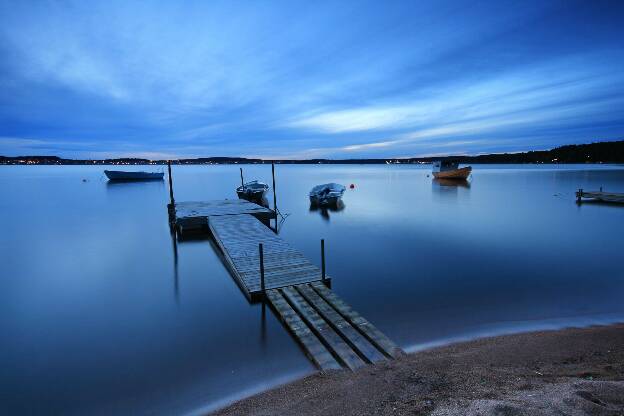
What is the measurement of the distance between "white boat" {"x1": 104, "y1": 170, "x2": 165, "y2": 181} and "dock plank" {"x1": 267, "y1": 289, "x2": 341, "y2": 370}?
8686 cm

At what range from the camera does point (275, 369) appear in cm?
745

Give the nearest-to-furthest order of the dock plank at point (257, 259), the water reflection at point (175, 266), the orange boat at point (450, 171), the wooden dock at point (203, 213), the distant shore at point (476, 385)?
the distant shore at point (476, 385), the dock plank at point (257, 259), the water reflection at point (175, 266), the wooden dock at point (203, 213), the orange boat at point (450, 171)

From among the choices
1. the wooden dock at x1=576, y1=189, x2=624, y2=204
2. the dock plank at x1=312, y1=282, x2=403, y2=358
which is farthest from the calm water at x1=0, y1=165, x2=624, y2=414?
the wooden dock at x1=576, y1=189, x2=624, y2=204

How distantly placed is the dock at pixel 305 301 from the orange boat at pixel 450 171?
62.0 metres

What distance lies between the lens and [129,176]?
86.1m

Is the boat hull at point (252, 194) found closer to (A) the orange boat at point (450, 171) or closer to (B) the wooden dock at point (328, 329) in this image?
(B) the wooden dock at point (328, 329)

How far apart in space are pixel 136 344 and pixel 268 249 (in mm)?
6098

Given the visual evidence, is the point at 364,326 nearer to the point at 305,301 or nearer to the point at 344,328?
the point at 344,328

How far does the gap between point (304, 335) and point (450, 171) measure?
70.2 meters

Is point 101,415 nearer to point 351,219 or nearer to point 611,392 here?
point 611,392

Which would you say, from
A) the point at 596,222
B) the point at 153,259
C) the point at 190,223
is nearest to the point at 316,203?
the point at 190,223

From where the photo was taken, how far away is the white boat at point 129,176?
3277 inches

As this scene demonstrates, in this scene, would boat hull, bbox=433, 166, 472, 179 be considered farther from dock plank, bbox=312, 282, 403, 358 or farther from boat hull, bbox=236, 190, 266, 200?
dock plank, bbox=312, 282, 403, 358

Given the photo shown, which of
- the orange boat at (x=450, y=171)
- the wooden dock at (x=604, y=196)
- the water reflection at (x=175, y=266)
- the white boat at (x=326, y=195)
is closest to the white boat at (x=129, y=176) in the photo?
the white boat at (x=326, y=195)
